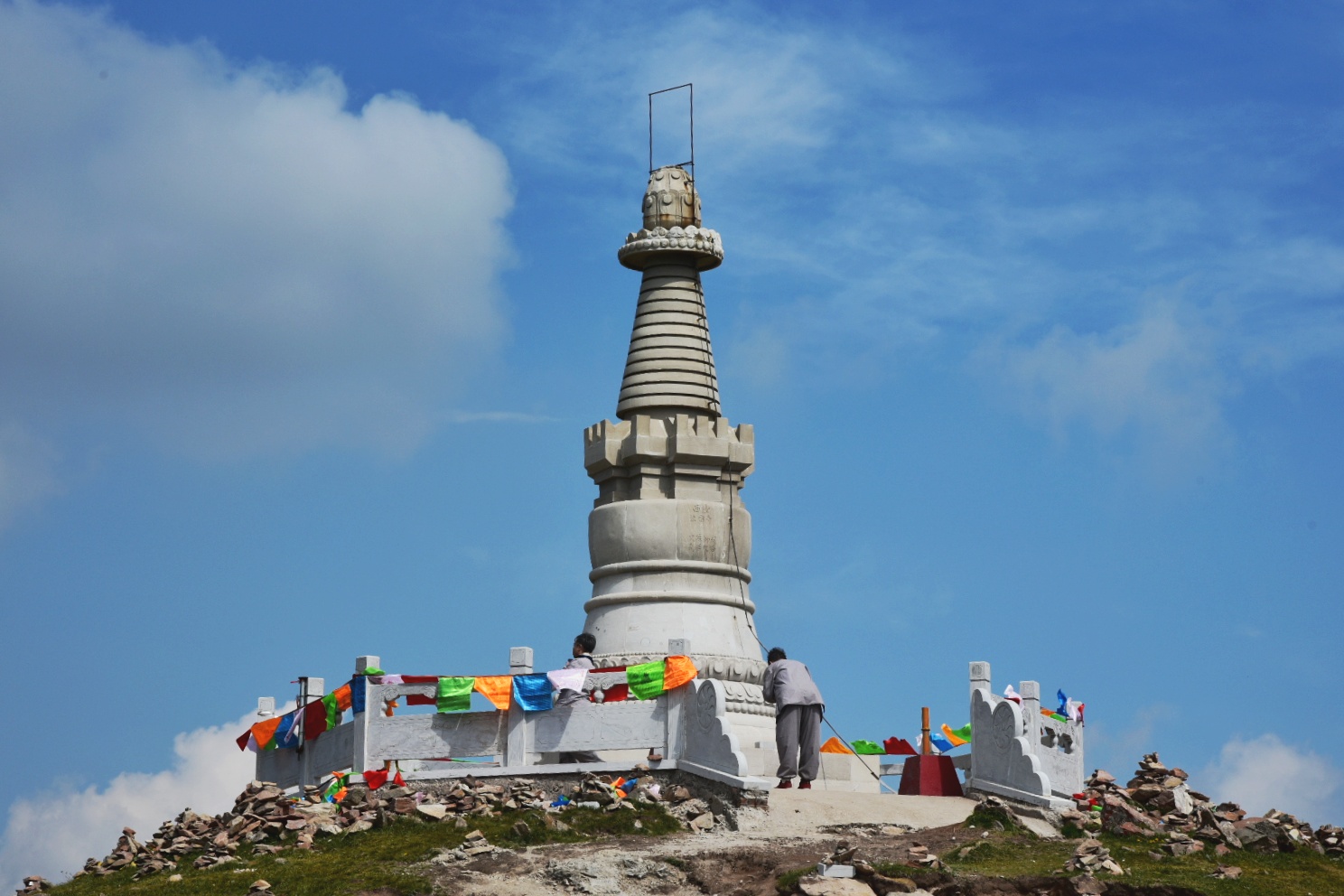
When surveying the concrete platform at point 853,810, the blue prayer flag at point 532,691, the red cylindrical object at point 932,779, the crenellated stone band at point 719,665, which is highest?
the crenellated stone band at point 719,665

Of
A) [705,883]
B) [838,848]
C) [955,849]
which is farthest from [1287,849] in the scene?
[705,883]

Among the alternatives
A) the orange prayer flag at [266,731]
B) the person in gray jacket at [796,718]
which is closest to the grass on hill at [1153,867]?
the person in gray jacket at [796,718]

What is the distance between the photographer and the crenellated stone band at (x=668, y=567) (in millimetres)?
29703

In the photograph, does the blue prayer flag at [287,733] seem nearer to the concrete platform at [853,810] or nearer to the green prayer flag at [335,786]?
the green prayer flag at [335,786]

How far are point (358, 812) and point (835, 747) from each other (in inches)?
311

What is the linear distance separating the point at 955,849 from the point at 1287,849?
13.2 feet

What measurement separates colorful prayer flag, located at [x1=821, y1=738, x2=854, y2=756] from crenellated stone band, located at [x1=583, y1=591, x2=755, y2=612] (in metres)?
2.45

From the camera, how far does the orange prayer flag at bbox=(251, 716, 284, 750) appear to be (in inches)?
1151

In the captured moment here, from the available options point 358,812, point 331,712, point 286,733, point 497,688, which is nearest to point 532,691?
point 497,688

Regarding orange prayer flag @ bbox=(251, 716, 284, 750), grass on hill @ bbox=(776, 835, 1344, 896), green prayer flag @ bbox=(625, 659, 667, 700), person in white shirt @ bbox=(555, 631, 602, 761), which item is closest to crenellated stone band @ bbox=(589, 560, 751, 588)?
person in white shirt @ bbox=(555, 631, 602, 761)

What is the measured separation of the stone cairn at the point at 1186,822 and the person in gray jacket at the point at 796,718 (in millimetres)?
3435

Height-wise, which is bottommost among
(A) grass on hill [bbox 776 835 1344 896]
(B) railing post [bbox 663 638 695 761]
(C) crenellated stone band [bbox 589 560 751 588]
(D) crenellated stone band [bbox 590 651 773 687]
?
(A) grass on hill [bbox 776 835 1344 896]

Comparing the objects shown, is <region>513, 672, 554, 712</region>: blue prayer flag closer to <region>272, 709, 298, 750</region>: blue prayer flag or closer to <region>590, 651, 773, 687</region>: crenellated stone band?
<region>590, 651, 773, 687</region>: crenellated stone band

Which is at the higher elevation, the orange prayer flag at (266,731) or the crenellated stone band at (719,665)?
the crenellated stone band at (719,665)
